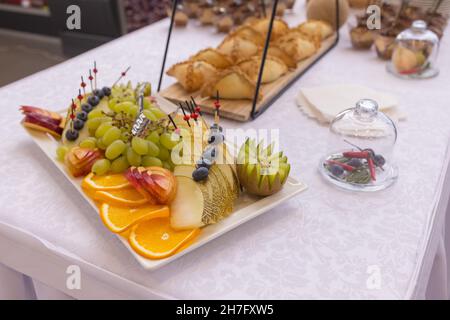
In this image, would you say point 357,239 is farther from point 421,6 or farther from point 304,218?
point 421,6

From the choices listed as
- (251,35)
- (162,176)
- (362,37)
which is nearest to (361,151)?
(162,176)

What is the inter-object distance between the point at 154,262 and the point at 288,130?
52cm

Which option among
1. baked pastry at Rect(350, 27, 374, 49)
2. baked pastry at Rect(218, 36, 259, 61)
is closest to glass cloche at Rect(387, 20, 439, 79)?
baked pastry at Rect(350, 27, 374, 49)

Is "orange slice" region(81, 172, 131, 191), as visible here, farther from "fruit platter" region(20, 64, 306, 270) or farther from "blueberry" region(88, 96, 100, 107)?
"blueberry" region(88, 96, 100, 107)

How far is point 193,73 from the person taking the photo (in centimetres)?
111

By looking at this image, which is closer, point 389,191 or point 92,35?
point 389,191

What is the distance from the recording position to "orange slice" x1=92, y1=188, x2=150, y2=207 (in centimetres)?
66

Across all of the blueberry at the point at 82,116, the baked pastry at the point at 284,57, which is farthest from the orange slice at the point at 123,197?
the baked pastry at the point at 284,57

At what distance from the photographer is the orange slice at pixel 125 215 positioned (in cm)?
62

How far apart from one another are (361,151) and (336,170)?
8 centimetres

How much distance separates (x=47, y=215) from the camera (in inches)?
28.6

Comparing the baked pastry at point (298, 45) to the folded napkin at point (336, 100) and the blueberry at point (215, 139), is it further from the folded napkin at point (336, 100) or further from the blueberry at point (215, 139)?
the blueberry at point (215, 139)

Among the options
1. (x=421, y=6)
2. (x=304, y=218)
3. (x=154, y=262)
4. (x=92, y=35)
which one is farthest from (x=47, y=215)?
(x=92, y=35)

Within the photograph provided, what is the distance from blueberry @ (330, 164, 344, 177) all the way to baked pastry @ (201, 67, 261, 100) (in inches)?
13.0
